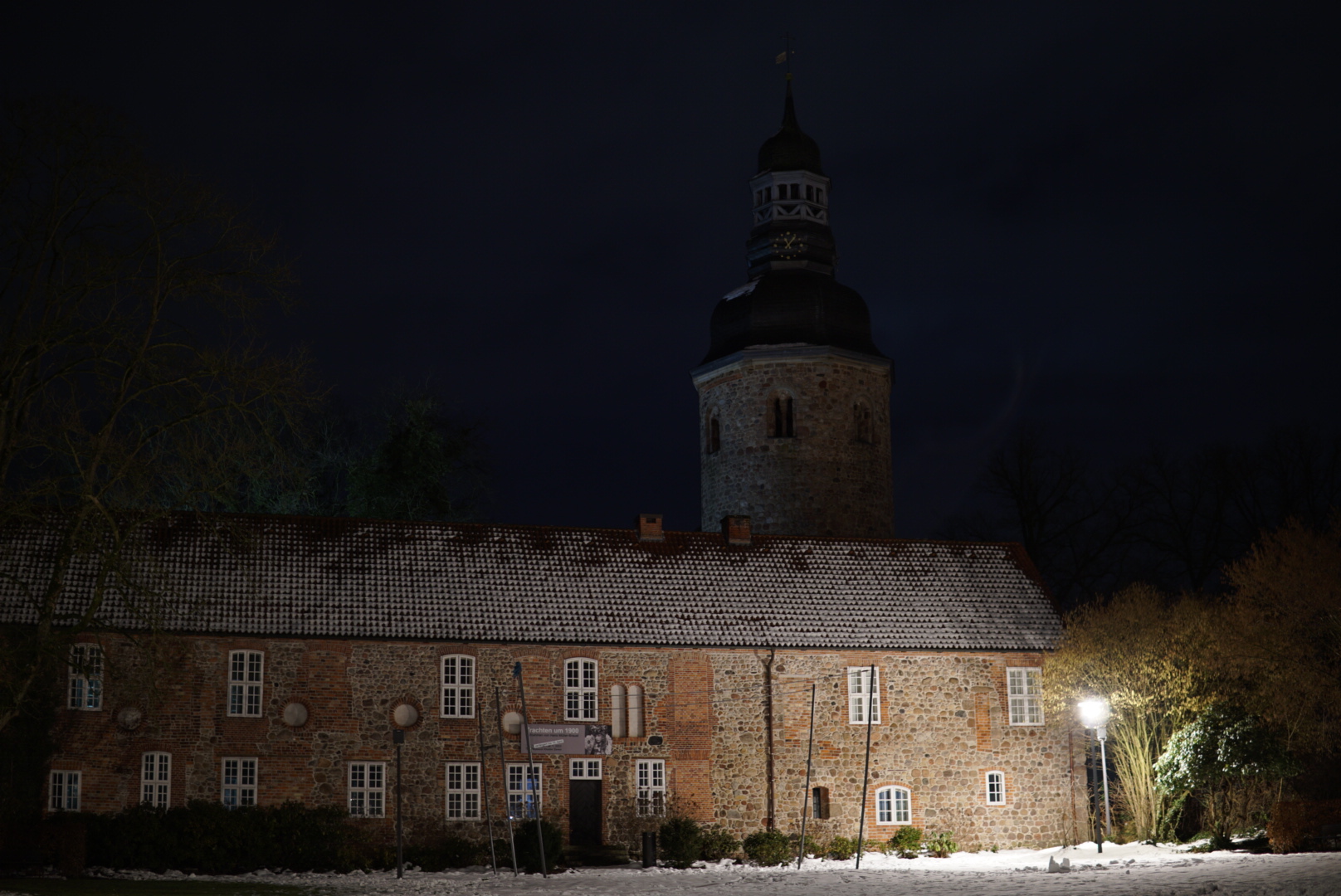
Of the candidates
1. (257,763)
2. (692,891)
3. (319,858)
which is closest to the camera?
(692,891)

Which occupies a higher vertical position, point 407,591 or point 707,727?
point 407,591

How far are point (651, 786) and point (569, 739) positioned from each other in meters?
1.85

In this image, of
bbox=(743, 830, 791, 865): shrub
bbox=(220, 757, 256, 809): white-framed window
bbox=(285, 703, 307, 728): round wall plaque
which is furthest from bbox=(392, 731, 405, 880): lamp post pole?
bbox=(743, 830, 791, 865): shrub

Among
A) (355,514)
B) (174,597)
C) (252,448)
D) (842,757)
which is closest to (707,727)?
(842,757)

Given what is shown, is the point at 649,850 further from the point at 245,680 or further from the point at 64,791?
the point at 64,791

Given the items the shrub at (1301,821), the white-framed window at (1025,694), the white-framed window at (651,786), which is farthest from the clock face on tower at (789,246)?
the shrub at (1301,821)

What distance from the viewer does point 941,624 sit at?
102 ft

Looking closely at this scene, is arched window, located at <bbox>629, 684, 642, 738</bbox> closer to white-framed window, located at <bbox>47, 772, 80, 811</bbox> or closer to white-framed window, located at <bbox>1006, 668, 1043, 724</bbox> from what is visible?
white-framed window, located at <bbox>1006, 668, 1043, 724</bbox>

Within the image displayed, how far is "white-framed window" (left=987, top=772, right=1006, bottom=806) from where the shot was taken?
30.2 m

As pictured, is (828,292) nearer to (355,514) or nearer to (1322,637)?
(355,514)

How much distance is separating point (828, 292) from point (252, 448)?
24764mm

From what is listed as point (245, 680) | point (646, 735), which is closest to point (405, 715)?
point (245, 680)

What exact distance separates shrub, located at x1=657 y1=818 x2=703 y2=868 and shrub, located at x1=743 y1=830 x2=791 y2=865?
952 mm

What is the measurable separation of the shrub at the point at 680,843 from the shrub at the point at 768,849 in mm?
952
